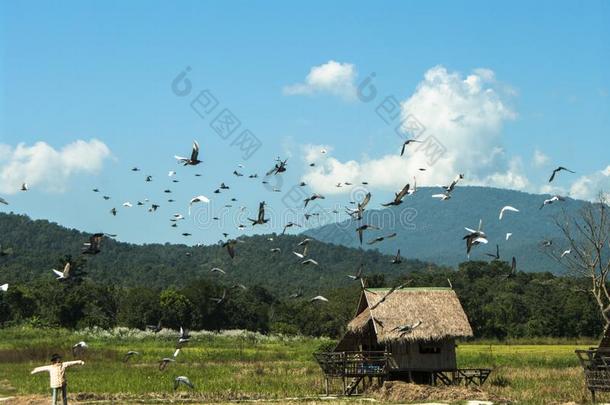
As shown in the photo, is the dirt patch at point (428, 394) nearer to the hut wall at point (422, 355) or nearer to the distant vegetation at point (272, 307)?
the hut wall at point (422, 355)

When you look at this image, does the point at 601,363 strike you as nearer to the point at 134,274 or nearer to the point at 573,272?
the point at 573,272

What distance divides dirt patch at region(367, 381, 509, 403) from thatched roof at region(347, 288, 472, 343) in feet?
9.11

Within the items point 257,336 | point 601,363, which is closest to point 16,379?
point 601,363

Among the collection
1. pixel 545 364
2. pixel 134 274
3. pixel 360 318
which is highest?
pixel 134 274

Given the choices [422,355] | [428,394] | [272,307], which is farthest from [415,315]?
[272,307]

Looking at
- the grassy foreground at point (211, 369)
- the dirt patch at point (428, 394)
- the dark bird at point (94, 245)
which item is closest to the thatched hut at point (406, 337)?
the grassy foreground at point (211, 369)

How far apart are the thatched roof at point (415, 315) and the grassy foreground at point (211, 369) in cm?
290

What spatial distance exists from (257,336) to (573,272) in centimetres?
4036

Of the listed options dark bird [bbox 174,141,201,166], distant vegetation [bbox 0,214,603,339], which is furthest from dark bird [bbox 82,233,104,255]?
distant vegetation [bbox 0,214,603,339]

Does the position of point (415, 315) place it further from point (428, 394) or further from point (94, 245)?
point (94, 245)

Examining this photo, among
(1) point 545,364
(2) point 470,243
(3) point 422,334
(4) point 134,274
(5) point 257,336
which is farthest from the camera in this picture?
(4) point 134,274

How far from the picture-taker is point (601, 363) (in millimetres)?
30953

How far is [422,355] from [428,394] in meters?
4.62

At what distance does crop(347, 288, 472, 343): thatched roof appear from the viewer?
35094 mm
